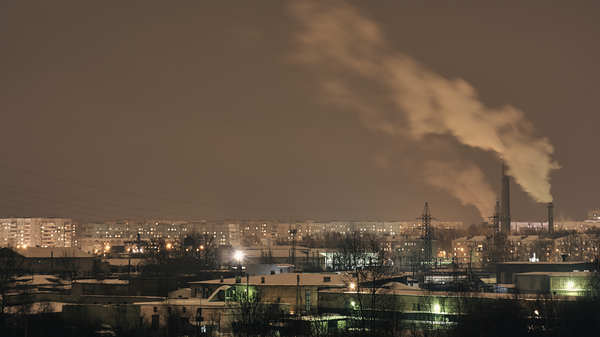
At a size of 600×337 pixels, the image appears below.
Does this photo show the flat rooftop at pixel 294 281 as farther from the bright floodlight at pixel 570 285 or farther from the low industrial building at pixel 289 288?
the bright floodlight at pixel 570 285

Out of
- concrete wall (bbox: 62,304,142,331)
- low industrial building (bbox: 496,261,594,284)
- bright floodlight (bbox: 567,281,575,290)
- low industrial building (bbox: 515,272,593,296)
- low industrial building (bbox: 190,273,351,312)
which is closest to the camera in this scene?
concrete wall (bbox: 62,304,142,331)

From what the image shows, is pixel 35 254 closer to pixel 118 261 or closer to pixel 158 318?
pixel 118 261

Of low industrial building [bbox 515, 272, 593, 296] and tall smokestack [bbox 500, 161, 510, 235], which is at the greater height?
tall smokestack [bbox 500, 161, 510, 235]

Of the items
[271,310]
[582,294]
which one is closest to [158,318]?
[271,310]

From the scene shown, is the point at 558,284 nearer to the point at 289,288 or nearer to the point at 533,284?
the point at 533,284

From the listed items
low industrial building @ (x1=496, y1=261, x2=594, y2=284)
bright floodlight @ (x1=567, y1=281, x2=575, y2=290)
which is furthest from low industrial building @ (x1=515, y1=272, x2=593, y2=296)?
low industrial building @ (x1=496, y1=261, x2=594, y2=284)

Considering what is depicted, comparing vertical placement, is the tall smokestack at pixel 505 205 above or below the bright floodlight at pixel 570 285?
above

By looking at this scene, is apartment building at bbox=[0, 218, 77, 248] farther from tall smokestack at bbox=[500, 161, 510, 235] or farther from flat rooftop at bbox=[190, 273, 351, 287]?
flat rooftop at bbox=[190, 273, 351, 287]

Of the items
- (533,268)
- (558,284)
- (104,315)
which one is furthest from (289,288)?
(533,268)

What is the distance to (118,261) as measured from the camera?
1818 inches

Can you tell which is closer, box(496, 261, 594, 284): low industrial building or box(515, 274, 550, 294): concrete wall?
box(515, 274, 550, 294): concrete wall

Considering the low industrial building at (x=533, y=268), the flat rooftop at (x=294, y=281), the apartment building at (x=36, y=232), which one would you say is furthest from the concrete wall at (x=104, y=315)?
the apartment building at (x=36, y=232)

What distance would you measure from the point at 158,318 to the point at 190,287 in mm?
5207

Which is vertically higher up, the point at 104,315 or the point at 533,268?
the point at 533,268
